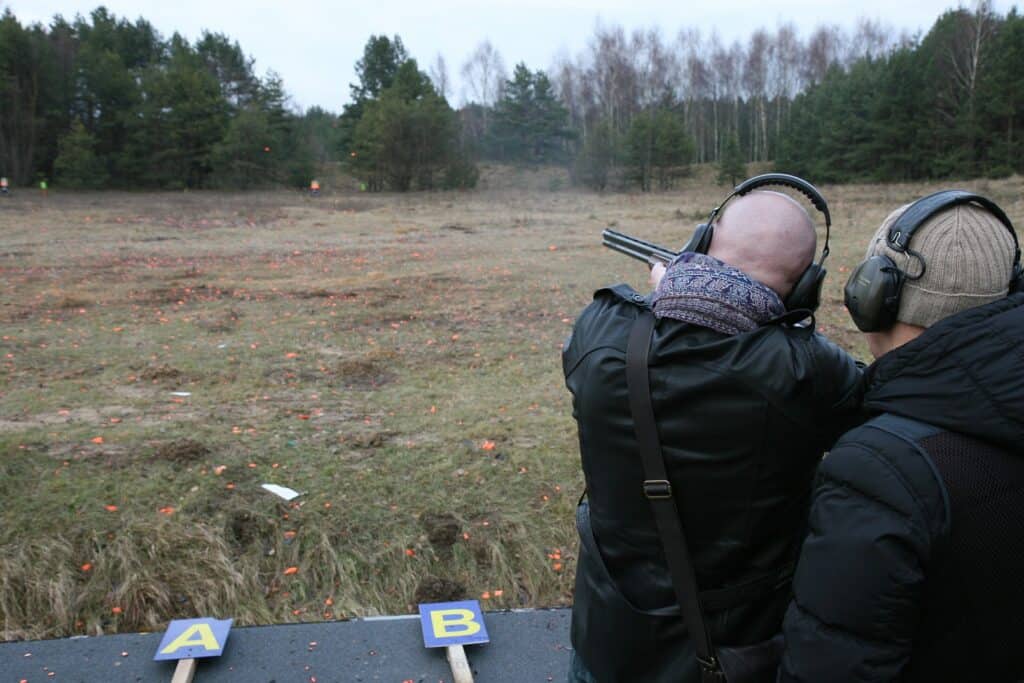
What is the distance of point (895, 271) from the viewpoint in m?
1.28

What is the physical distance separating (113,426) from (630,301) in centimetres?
471

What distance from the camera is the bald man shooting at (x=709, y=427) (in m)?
1.26

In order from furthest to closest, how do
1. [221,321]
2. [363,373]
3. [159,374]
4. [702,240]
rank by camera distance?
[221,321], [363,373], [159,374], [702,240]

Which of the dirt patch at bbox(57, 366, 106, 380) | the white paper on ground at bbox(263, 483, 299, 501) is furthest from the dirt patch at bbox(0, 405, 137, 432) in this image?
the white paper on ground at bbox(263, 483, 299, 501)

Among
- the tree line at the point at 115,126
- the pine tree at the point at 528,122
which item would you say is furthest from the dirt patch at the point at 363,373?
the pine tree at the point at 528,122

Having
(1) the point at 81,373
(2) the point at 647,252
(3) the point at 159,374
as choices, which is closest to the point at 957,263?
(2) the point at 647,252

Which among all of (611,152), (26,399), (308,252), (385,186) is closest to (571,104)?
(611,152)

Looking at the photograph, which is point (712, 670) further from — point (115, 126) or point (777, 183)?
point (115, 126)

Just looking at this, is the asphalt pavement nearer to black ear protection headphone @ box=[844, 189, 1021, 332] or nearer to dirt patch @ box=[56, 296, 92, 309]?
black ear protection headphone @ box=[844, 189, 1021, 332]

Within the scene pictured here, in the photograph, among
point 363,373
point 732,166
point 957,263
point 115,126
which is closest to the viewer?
point 957,263

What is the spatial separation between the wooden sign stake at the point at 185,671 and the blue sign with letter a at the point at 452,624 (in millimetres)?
824

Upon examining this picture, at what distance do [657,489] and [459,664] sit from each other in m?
1.91

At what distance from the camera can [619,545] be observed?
1437 mm

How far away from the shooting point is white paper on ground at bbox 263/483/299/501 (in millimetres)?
4141
